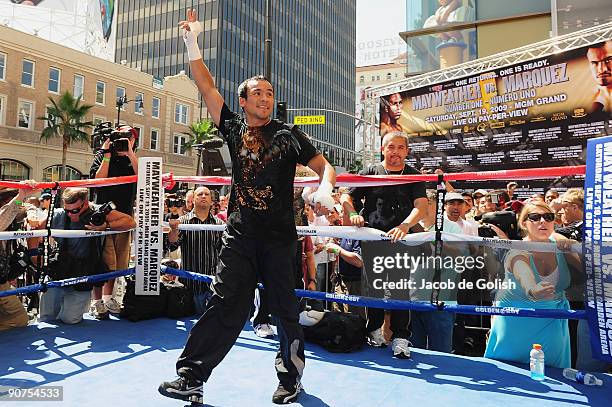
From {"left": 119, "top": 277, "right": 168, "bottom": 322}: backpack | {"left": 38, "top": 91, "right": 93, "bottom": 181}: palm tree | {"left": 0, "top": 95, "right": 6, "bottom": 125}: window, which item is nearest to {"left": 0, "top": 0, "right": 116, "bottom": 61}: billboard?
{"left": 38, "top": 91, "right": 93, "bottom": 181}: palm tree

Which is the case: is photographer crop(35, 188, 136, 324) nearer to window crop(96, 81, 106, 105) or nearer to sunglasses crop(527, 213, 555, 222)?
sunglasses crop(527, 213, 555, 222)

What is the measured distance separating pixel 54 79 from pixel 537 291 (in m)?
37.8

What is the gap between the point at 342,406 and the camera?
258 centimetres

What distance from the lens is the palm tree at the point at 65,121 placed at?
1222 inches

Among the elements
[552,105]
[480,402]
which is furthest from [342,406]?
[552,105]

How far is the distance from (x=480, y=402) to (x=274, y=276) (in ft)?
4.97

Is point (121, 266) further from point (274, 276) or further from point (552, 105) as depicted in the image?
point (552, 105)

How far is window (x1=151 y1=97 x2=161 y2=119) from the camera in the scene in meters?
40.4

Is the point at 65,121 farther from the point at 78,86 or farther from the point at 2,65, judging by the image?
the point at 2,65

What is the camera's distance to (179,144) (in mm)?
42969

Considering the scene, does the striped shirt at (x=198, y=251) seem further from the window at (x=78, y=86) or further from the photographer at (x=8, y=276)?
the window at (x=78, y=86)

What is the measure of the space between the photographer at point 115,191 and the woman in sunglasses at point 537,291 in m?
3.98

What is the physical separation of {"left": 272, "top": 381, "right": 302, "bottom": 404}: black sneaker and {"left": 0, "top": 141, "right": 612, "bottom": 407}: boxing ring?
6cm

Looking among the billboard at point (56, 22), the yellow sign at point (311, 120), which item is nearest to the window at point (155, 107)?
the billboard at point (56, 22)
